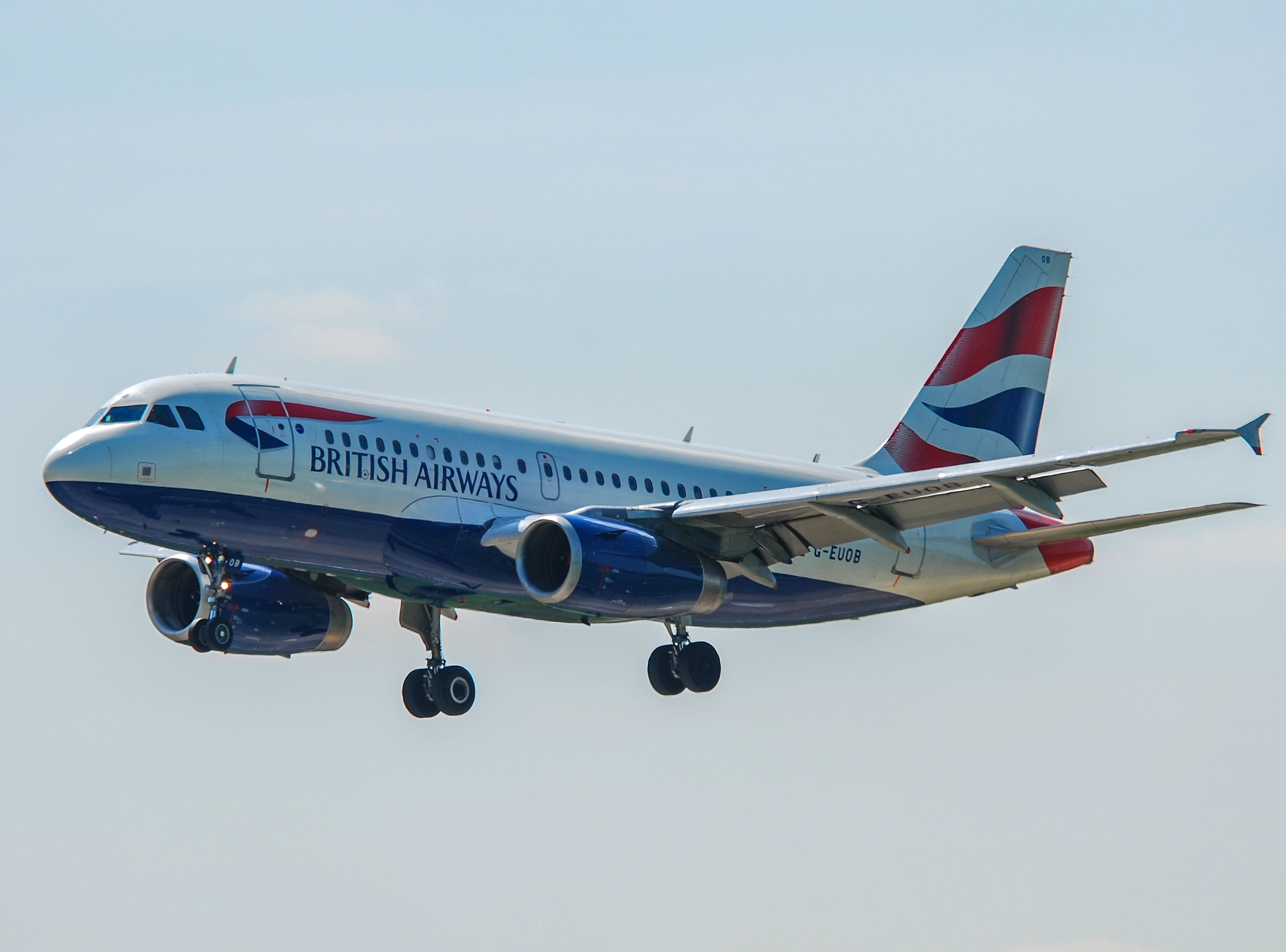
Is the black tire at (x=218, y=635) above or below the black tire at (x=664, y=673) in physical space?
below

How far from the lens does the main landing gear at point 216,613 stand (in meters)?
32.8

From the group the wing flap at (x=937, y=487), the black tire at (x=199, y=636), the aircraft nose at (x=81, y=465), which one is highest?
the wing flap at (x=937, y=487)

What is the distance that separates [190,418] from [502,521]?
596cm

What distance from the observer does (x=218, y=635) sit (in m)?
33.5

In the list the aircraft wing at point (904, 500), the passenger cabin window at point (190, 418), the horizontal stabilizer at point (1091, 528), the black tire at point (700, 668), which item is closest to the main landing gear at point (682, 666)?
the black tire at point (700, 668)

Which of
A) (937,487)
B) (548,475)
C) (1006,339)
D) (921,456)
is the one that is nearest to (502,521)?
(548,475)

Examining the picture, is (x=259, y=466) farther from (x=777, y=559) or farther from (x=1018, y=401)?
(x=1018, y=401)

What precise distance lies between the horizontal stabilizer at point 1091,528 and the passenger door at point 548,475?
9.60m

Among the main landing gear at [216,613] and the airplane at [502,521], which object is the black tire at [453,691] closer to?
the airplane at [502,521]

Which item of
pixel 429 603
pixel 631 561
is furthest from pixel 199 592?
pixel 631 561

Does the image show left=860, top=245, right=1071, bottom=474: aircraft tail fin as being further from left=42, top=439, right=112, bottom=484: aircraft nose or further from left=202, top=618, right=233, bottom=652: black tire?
left=42, top=439, right=112, bottom=484: aircraft nose

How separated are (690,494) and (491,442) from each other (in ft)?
15.1

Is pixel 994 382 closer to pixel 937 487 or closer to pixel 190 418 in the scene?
pixel 937 487

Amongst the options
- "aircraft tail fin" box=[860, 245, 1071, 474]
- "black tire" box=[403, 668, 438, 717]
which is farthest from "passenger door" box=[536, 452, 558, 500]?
"aircraft tail fin" box=[860, 245, 1071, 474]
